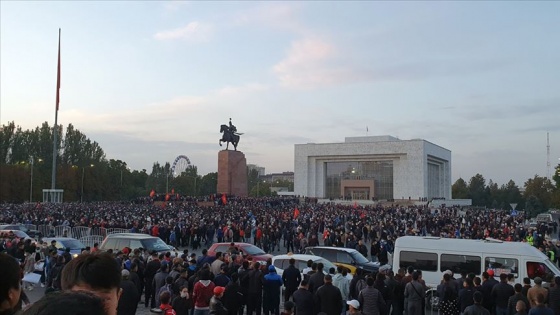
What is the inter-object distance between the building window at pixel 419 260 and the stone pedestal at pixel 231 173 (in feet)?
139

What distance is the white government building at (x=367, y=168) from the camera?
267 ft

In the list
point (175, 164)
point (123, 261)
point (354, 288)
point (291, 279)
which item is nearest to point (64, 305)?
point (354, 288)

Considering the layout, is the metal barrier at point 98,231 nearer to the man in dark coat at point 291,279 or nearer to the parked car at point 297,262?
the parked car at point 297,262

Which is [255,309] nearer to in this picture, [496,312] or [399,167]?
[496,312]

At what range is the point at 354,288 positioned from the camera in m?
11.0

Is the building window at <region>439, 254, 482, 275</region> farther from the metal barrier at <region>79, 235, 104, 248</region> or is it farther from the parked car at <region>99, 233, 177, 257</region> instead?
the metal barrier at <region>79, 235, 104, 248</region>

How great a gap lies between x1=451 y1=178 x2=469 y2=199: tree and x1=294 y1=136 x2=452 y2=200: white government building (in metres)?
20.3

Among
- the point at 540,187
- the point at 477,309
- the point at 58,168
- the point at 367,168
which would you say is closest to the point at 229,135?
the point at 58,168

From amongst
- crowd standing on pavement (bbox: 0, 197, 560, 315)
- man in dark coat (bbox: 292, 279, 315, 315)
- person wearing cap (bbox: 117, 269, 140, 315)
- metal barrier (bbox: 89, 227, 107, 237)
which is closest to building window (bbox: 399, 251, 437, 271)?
crowd standing on pavement (bbox: 0, 197, 560, 315)

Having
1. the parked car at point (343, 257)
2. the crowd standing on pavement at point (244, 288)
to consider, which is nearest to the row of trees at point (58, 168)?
the crowd standing on pavement at point (244, 288)

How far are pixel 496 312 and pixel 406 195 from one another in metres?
73.8

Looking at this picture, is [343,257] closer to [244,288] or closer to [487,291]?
[244,288]

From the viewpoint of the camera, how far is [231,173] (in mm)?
55656

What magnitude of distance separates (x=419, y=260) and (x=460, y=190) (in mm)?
106610
